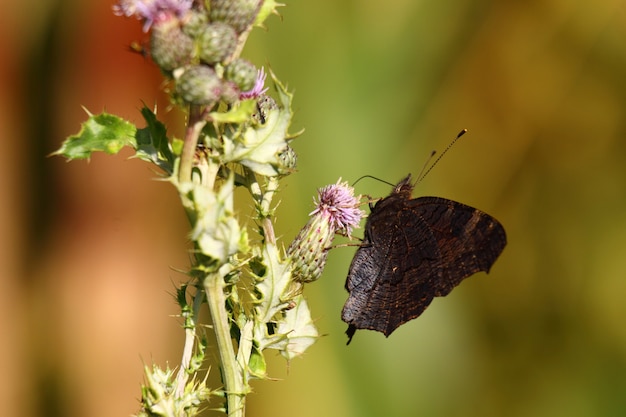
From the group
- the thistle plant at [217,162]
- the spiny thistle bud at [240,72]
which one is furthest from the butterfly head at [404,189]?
the spiny thistle bud at [240,72]

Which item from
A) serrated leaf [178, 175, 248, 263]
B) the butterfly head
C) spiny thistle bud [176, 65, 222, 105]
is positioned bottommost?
serrated leaf [178, 175, 248, 263]

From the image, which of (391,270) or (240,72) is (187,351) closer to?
(240,72)

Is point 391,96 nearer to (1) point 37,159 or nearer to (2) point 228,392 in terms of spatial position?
(1) point 37,159

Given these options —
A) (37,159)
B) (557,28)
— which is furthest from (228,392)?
(557,28)

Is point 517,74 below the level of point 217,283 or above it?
above

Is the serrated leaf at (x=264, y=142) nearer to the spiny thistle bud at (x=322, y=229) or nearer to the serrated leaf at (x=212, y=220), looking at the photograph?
the serrated leaf at (x=212, y=220)

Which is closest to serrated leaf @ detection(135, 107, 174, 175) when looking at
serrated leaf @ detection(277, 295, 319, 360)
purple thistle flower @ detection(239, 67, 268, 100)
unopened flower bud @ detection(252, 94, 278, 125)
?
purple thistle flower @ detection(239, 67, 268, 100)

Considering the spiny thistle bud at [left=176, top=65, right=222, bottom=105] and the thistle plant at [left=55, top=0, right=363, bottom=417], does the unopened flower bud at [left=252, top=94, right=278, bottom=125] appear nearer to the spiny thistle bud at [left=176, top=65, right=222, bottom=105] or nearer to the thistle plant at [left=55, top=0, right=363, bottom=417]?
the thistle plant at [left=55, top=0, right=363, bottom=417]
